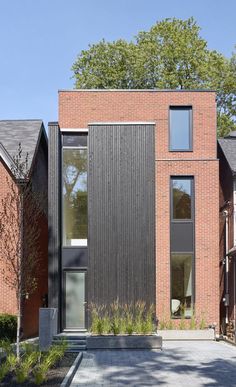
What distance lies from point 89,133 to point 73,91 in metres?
2.50

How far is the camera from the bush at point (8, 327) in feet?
68.3

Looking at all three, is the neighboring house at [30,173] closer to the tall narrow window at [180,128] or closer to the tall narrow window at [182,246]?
the tall narrow window at [182,246]

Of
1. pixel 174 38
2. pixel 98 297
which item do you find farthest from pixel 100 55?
pixel 98 297

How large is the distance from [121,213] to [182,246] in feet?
10.0

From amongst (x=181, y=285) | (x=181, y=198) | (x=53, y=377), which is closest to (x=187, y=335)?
(x=181, y=285)

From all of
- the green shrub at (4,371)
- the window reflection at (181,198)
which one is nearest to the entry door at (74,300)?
the window reflection at (181,198)

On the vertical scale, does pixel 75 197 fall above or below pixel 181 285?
above

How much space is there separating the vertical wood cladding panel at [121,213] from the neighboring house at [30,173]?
2484 millimetres

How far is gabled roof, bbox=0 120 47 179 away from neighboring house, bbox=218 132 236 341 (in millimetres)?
8115

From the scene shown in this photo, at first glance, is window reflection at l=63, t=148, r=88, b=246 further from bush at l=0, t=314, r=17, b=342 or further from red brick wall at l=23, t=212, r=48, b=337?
bush at l=0, t=314, r=17, b=342

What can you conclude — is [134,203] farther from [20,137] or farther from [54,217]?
[20,137]

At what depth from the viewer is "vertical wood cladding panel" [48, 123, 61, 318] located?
22.4 m

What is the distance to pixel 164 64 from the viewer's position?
4009 centimetres

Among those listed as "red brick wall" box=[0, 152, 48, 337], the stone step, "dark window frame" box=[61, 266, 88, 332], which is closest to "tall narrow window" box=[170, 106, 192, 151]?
"dark window frame" box=[61, 266, 88, 332]
